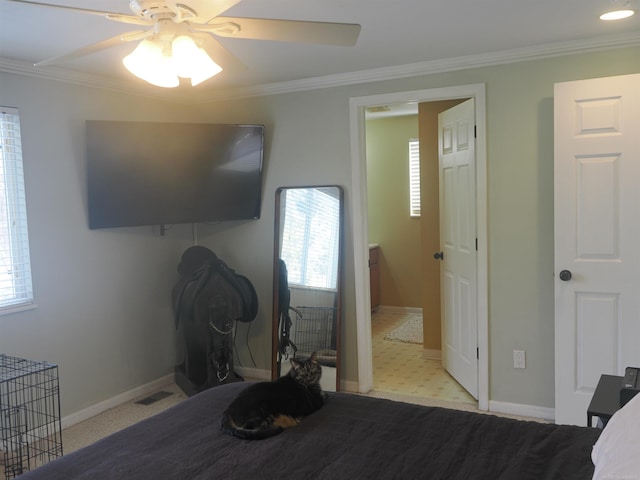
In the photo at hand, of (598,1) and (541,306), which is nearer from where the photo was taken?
(598,1)

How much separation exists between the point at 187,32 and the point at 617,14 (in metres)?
2.14

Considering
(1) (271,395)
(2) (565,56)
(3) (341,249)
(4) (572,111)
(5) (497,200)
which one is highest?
(2) (565,56)

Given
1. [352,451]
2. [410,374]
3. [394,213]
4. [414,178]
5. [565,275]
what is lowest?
[410,374]

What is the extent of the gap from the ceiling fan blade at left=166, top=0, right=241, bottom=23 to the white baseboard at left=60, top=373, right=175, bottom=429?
293cm

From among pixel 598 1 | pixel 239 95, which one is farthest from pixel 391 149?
pixel 598 1

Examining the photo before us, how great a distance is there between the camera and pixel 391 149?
6.67m

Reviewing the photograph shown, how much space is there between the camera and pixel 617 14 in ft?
8.68

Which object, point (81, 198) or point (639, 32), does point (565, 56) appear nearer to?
point (639, 32)

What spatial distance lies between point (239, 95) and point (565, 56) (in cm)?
236

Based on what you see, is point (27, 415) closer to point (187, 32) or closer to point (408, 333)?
point (187, 32)

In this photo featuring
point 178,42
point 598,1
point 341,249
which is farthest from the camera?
point 341,249

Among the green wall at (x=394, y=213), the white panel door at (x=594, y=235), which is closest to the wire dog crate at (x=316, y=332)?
the white panel door at (x=594, y=235)

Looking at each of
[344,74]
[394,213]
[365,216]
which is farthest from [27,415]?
[394,213]

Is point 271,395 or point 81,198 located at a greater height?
point 81,198
